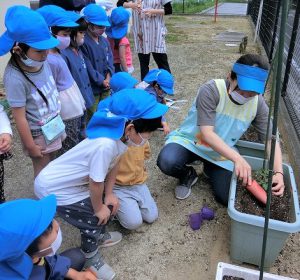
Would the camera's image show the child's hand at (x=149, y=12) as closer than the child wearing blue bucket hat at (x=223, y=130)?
No

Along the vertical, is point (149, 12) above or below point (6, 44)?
below

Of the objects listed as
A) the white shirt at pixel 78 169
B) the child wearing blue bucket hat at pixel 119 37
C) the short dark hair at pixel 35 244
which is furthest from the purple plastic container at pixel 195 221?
the child wearing blue bucket hat at pixel 119 37

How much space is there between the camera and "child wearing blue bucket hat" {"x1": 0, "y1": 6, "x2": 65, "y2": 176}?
68.5 inches

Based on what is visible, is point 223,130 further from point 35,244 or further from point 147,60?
point 147,60

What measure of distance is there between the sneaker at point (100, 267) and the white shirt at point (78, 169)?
36cm

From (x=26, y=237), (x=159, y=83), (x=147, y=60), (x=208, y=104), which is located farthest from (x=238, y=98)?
(x=147, y=60)

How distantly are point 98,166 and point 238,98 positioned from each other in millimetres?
1000

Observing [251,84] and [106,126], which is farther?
[251,84]

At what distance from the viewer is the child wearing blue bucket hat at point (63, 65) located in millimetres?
2182

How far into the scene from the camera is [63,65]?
7.25 feet

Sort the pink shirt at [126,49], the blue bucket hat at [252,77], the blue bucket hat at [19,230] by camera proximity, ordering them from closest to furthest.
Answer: the blue bucket hat at [19,230] < the blue bucket hat at [252,77] < the pink shirt at [126,49]

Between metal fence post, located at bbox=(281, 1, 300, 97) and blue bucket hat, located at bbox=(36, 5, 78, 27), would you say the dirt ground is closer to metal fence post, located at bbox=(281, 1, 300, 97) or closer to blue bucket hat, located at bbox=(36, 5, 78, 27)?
blue bucket hat, located at bbox=(36, 5, 78, 27)

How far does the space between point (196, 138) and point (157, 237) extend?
2.56 feet

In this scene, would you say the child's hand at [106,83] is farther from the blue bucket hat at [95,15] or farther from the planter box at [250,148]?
the planter box at [250,148]
